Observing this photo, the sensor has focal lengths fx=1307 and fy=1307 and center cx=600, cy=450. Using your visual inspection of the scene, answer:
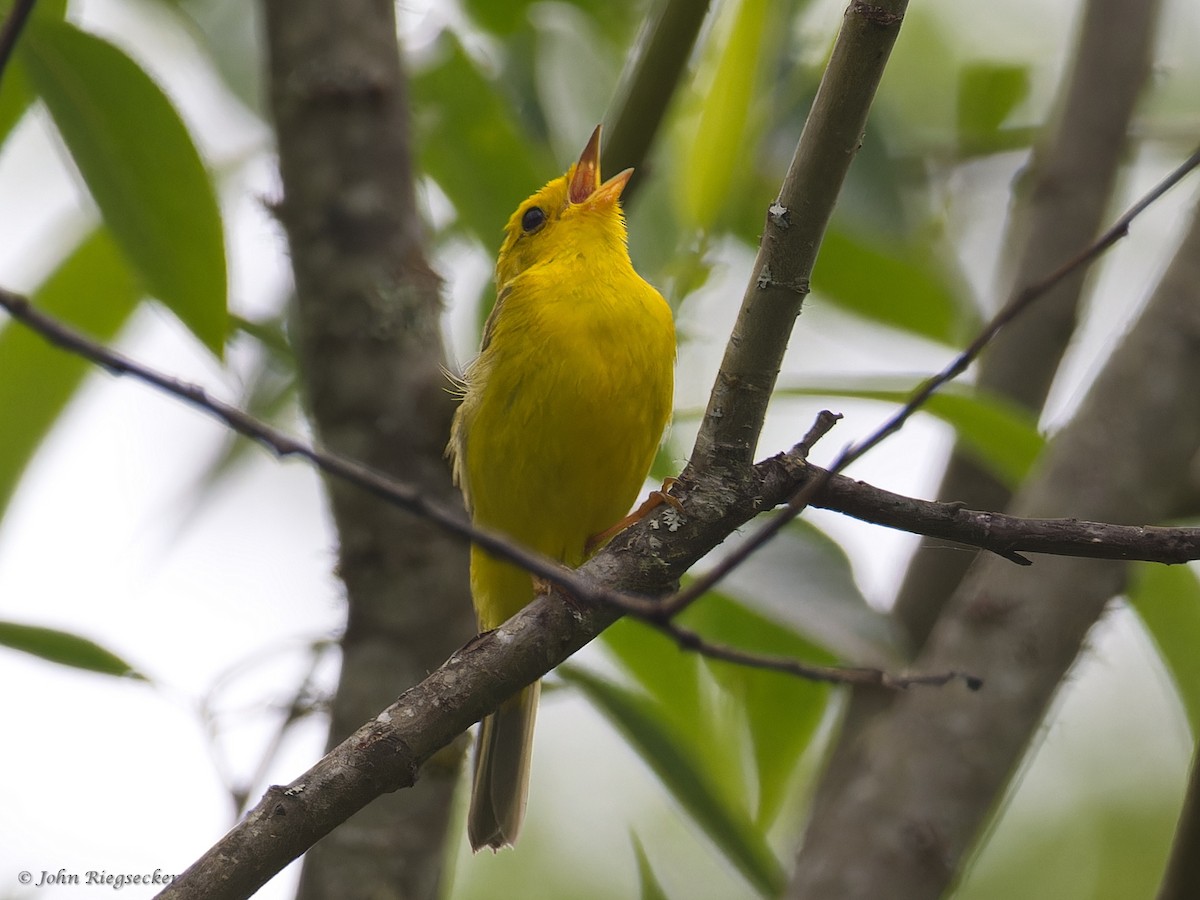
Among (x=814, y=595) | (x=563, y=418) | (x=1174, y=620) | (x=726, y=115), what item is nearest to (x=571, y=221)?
(x=726, y=115)

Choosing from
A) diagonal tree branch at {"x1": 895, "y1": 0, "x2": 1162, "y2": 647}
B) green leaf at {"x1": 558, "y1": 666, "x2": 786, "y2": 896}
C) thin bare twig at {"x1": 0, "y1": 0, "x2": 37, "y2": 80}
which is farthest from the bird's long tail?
thin bare twig at {"x1": 0, "y1": 0, "x2": 37, "y2": 80}

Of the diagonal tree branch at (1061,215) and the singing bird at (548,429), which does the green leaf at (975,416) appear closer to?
the singing bird at (548,429)

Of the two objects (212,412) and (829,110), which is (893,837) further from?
(212,412)

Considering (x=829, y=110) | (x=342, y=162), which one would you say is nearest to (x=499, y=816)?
(x=342, y=162)

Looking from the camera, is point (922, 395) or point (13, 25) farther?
point (922, 395)

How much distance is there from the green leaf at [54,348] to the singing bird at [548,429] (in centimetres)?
134

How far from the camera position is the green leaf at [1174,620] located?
420cm

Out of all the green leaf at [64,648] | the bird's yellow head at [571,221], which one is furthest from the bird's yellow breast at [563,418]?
the green leaf at [64,648]

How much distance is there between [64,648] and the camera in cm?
375

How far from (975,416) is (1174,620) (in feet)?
3.50

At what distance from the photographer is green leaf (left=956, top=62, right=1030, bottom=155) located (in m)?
5.40

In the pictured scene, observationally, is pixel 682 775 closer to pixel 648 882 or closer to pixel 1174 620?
pixel 648 882

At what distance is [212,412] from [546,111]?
3527 mm

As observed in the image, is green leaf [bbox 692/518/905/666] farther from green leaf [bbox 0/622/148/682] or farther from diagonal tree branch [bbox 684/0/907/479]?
green leaf [bbox 0/622/148/682]
